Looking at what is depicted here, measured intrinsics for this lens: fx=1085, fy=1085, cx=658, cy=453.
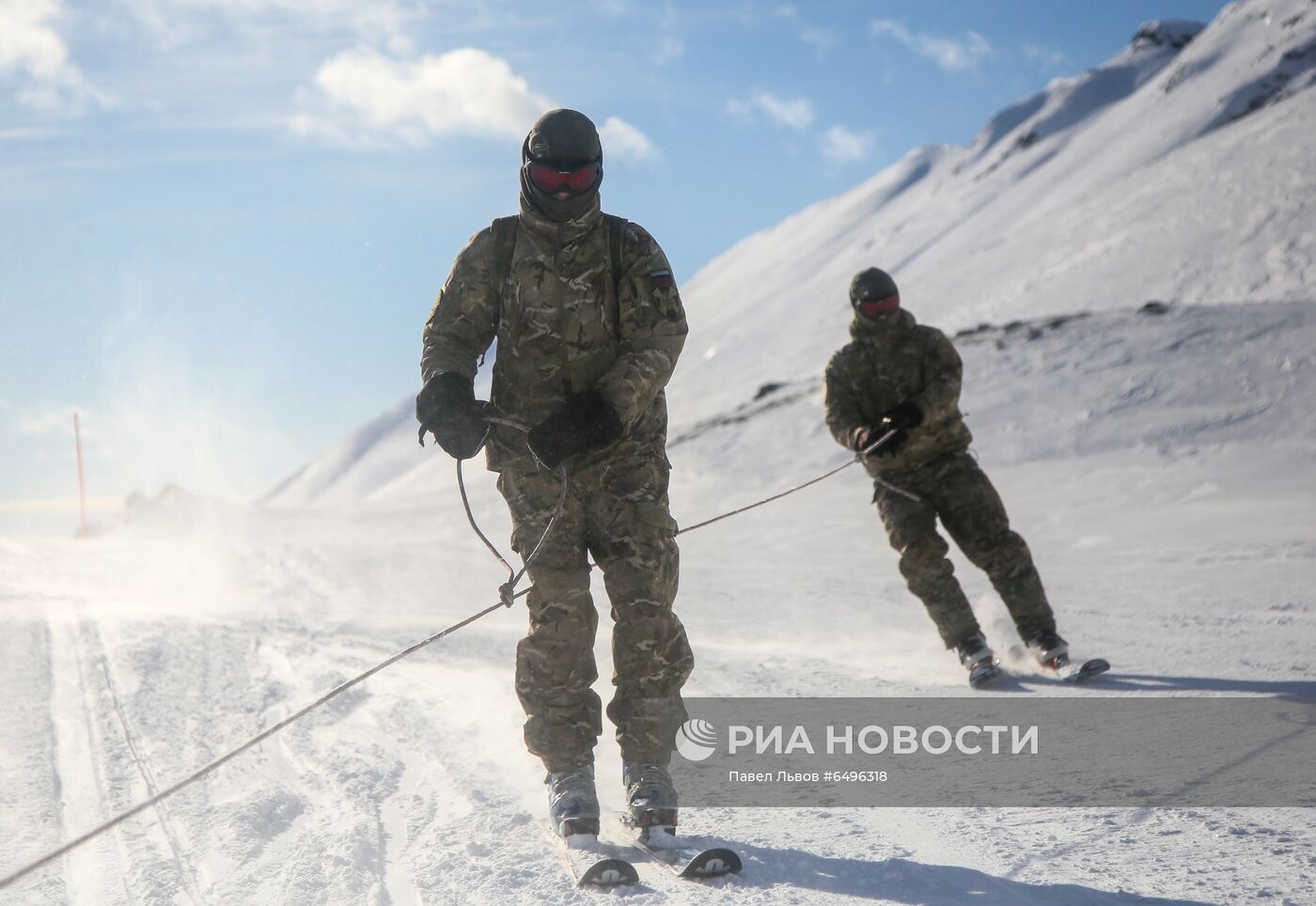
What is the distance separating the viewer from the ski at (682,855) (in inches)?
100

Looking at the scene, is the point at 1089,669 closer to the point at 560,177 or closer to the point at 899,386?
the point at 899,386

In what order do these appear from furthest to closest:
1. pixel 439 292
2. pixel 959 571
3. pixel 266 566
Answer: pixel 266 566, pixel 959 571, pixel 439 292

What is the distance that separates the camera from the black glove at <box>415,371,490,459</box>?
2846 mm

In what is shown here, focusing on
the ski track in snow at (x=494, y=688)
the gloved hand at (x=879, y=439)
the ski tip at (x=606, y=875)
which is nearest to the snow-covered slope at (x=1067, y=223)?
the ski track in snow at (x=494, y=688)

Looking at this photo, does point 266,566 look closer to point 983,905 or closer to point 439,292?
point 439,292

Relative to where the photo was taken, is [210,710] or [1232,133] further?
[1232,133]

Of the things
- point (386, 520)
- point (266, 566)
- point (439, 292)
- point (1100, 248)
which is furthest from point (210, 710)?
point (1100, 248)

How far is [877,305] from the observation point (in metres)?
5.18

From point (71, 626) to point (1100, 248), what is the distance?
37291 millimetres

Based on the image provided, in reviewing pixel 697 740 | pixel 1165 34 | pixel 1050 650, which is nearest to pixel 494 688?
pixel 697 740

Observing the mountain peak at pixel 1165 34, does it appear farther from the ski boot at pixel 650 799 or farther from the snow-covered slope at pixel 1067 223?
the ski boot at pixel 650 799

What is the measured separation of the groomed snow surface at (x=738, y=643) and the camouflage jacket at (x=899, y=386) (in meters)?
1.04

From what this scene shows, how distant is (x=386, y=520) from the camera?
18641mm

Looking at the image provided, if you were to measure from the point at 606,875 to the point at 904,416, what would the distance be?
297 centimetres
